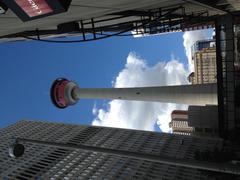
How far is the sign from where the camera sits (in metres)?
6.91

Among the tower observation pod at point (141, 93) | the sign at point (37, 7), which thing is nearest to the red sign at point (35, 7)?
the sign at point (37, 7)

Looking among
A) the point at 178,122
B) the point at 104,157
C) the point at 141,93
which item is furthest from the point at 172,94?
the point at 178,122

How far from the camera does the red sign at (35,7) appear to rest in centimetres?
708

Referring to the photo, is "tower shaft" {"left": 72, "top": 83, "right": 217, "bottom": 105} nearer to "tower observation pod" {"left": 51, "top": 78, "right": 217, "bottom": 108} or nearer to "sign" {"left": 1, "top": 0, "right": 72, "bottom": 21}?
"tower observation pod" {"left": 51, "top": 78, "right": 217, "bottom": 108}

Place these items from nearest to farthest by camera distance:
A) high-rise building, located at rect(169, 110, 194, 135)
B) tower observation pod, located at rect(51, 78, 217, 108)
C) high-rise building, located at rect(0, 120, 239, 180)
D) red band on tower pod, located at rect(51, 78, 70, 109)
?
tower observation pod, located at rect(51, 78, 217, 108), red band on tower pod, located at rect(51, 78, 70, 109), high-rise building, located at rect(0, 120, 239, 180), high-rise building, located at rect(169, 110, 194, 135)

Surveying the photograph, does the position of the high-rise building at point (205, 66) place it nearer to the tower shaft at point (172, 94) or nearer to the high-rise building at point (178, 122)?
the high-rise building at point (178, 122)

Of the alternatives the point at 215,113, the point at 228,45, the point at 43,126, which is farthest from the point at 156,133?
the point at 228,45

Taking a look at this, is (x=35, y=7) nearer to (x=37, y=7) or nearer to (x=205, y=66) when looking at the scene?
(x=37, y=7)

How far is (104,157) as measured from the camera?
80.8 m

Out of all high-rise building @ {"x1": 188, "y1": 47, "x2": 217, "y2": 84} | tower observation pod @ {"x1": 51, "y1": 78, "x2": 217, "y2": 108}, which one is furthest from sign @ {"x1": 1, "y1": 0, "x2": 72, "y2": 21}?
high-rise building @ {"x1": 188, "y1": 47, "x2": 217, "y2": 84}

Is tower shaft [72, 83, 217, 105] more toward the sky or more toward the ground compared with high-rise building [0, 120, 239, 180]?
more toward the sky

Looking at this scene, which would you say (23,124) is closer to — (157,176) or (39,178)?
(39,178)

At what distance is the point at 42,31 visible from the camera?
76.7ft

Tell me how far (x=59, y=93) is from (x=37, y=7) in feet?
208
